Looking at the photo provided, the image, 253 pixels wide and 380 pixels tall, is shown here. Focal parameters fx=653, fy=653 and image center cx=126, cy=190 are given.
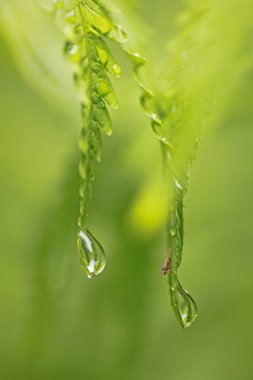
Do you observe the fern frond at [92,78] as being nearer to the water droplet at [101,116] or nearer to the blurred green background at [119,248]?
the water droplet at [101,116]

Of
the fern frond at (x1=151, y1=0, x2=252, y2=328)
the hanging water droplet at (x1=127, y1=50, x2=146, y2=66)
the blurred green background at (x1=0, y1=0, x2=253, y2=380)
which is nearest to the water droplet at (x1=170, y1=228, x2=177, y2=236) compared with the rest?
the fern frond at (x1=151, y1=0, x2=252, y2=328)

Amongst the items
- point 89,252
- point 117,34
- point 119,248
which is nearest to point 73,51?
point 117,34

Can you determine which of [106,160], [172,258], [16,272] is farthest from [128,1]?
[16,272]

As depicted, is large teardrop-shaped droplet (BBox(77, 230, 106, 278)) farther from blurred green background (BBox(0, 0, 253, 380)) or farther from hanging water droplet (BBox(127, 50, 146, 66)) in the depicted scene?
blurred green background (BBox(0, 0, 253, 380))

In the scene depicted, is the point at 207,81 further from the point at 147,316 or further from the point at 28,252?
the point at 28,252

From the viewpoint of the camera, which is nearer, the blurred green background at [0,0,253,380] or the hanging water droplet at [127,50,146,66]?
the hanging water droplet at [127,50,146,66]

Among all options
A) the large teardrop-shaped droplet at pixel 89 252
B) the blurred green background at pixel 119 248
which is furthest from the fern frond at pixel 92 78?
the blurred green background at pixel 119 248
